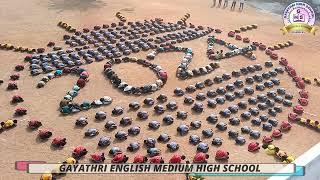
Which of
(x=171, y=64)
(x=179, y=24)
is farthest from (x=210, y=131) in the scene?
(x=179, y=24)

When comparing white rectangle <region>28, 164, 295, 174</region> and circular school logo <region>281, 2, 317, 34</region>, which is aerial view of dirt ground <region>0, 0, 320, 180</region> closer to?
white rectangle <region>28, 164, 295, 174</region>

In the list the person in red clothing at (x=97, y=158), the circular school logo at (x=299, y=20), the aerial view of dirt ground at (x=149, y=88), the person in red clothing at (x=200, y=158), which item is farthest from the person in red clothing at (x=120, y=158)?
the circular school logo at (x=299, y=20)

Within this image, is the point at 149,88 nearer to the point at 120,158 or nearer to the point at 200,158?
the point at 120,158

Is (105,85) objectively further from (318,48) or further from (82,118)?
(318,48)

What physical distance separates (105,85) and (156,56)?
13.2 meters

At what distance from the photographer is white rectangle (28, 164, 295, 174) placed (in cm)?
3991

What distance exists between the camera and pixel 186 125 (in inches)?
1912

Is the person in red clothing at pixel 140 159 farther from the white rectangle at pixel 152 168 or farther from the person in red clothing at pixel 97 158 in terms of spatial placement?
the person in red clothing at pixel 97 158

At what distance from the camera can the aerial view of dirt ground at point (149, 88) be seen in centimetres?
4434

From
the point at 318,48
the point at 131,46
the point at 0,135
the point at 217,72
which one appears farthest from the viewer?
the point at 318,48

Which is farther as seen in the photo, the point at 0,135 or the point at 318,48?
the point at 318,48

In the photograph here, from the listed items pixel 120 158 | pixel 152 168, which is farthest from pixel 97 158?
pixel 152 168

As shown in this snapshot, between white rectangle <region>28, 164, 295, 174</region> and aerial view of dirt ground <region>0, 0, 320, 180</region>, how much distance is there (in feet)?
2.43

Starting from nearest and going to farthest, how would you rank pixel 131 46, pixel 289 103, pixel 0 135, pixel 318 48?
1. pixel 0 135
2. pixel 289 103
3. pixel 131 46
4. pixel 318 48
